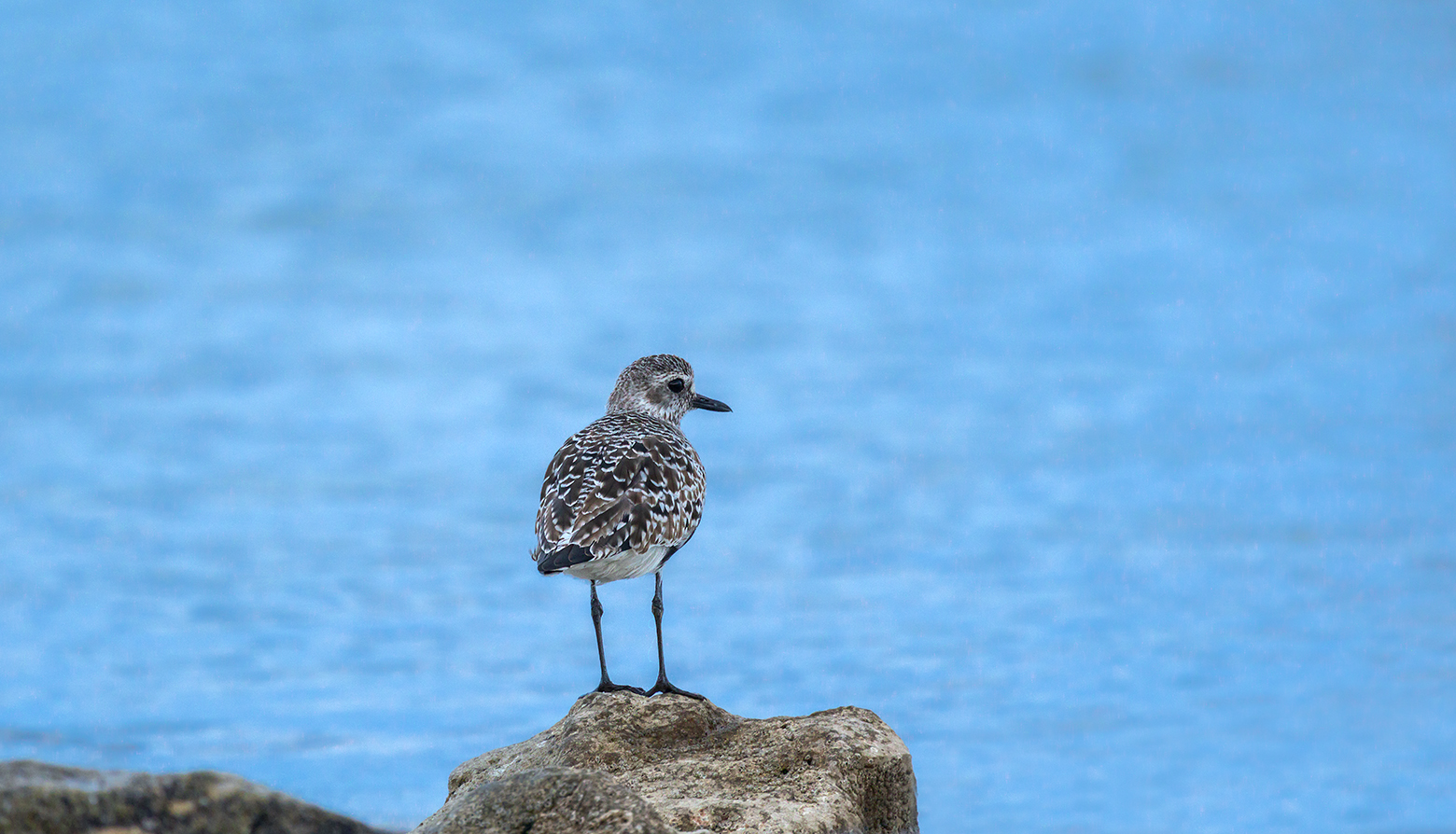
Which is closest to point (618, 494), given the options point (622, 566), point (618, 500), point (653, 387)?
point (618, 500)

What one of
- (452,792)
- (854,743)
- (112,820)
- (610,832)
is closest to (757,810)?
(854,743)

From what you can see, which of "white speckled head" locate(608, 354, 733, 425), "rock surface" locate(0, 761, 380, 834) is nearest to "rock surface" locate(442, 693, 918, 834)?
"rock surface" locate(0, 761, 380, 834)

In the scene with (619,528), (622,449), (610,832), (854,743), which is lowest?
(610,832)

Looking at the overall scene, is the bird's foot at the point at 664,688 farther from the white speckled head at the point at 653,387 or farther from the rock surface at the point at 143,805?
the rock surface at the point at 143,805

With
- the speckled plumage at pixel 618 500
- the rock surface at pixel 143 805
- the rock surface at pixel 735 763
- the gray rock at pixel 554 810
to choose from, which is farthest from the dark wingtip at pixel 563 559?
the rock surface at pixel 143 805

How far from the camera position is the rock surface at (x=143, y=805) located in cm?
572

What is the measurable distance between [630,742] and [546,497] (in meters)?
3.08

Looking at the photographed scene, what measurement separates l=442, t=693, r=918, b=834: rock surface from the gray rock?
4.96 feet

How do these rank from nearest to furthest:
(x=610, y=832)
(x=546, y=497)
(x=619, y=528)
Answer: (x=610, y=832) < (x=619, y=528) < (x=546, y=497)

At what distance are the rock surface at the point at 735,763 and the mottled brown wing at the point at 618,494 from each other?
1.51 metres

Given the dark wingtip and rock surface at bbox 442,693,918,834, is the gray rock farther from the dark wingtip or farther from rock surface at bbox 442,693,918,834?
the dark wingtip

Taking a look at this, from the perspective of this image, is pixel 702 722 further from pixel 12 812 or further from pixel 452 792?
pixel 12 812

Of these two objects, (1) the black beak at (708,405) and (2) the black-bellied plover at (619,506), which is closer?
(2) the black-bellied plover at (619,506)

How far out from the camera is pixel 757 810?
28.8 feet
